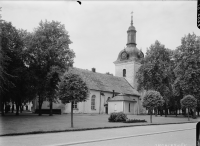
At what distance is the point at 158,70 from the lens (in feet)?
152

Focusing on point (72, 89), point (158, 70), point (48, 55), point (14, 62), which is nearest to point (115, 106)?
point (158, 70)

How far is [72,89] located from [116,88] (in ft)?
125

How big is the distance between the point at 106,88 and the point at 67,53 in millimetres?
20997

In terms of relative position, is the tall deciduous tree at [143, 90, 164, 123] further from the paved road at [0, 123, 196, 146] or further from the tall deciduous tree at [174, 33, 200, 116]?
the paved road at [0, 123, 196, 146]

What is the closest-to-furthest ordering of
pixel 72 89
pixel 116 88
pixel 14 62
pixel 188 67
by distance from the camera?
1. pixel 72 89
2. pixel 14 62
3. pixel 188 67
4. pixel 116 88

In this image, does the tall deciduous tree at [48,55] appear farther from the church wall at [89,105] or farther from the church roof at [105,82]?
the church roof at [105,82]

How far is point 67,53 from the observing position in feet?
114

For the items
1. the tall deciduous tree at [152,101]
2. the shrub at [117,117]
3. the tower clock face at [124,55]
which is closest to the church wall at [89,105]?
the tower clock face at [124,55]

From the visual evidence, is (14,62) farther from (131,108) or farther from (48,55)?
(131,108)

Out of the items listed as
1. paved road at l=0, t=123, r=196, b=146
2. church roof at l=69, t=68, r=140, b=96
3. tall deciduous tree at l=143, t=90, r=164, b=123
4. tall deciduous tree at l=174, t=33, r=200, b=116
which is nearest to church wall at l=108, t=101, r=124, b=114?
church roof at l=69, t=68, r=140, b=96

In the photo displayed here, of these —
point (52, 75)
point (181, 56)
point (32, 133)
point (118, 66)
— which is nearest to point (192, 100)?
point (181, 56)

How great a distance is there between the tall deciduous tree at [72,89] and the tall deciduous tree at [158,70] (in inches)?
1113

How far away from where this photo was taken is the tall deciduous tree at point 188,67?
40.4 metres

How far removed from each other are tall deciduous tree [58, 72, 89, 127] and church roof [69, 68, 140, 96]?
93.5 feet
